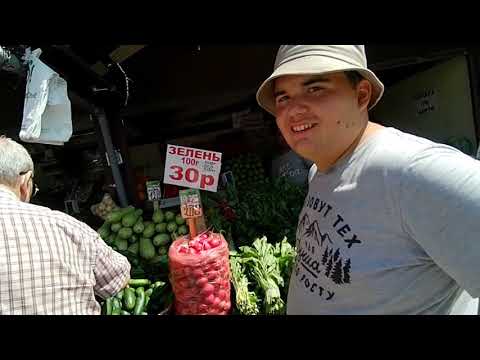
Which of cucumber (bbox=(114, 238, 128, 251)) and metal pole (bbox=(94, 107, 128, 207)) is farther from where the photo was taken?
metal pole (bbox=(94, 107, 128, 207))

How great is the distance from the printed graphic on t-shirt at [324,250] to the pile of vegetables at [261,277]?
136 centimetres

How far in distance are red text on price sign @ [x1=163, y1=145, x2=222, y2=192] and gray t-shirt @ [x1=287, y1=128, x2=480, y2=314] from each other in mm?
1674

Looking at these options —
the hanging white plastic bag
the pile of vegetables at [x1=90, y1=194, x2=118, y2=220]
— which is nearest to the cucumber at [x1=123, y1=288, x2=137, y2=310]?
the hanging white plastic bag

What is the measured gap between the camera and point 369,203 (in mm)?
1147

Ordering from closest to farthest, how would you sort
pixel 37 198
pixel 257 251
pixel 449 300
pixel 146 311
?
pixel 449 300 → pixel 146 311 → pixel 257 251 → pixel 37 198

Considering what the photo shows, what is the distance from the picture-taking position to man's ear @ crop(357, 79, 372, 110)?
1.29 metres

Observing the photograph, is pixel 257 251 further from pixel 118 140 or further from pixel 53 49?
pixel 53 49

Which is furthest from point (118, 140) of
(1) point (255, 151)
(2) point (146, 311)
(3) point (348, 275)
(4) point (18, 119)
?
(3) point (348, 275)

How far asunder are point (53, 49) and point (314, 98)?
7.98ft

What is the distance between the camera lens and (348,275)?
3.92ft

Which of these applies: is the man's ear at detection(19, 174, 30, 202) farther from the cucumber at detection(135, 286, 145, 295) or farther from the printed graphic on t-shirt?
the printed graphic on t-shirt
